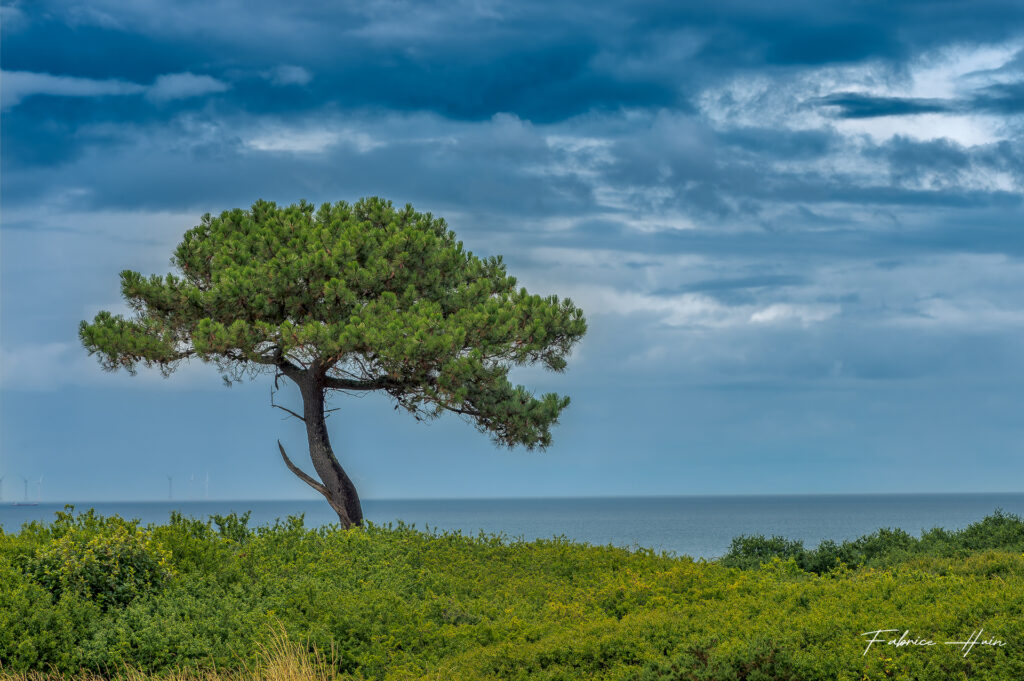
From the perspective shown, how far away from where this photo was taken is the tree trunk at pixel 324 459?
1992 cm

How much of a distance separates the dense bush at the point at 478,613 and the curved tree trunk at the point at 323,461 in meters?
5.89

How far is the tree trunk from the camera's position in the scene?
1992 centimetres

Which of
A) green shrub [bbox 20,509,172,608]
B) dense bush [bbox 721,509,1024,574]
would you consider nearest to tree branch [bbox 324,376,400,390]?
dense bush [bbox 721,509,1024,574]

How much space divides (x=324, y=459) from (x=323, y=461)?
0.05 meters

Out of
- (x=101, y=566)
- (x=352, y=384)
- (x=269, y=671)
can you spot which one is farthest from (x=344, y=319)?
(x=269, y=671)

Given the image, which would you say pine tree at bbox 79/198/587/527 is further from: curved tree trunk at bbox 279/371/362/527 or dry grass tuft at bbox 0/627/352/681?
dry grass tuft at bbox 0/627/352/681

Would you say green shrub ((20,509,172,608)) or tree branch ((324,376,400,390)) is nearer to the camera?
green shrub ((20,509,172,608))

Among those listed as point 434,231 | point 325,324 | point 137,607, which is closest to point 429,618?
point 137,607

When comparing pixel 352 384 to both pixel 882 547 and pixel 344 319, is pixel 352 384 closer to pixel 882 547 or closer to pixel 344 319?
pixel 344 319

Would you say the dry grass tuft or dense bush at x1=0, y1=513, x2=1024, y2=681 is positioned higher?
dense bush at x1=0, y1=513, x2=1024, y2=681
